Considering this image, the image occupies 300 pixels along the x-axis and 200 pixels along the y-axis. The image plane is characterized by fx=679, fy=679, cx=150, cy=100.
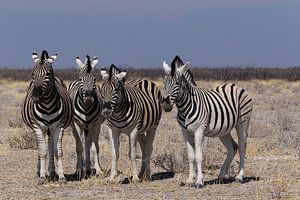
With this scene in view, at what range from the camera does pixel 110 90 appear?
10.8 metres

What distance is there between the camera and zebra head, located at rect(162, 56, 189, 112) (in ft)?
33.8

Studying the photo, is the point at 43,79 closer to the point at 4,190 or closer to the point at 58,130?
the point at 58,130

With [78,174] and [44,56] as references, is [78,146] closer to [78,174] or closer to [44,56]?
[78,174]

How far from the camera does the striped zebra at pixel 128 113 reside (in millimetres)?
10820

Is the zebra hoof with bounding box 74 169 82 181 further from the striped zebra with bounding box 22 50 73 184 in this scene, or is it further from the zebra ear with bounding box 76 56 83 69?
the zebra ear with bounding box 76 56 83 69

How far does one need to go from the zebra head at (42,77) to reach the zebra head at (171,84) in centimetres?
187

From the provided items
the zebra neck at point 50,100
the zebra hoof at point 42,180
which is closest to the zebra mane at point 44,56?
the zebra neck at point 50,100

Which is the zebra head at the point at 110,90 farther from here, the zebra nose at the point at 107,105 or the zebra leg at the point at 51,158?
the zebra leg at the point at 51,158

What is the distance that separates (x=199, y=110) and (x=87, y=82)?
1902 millimetres

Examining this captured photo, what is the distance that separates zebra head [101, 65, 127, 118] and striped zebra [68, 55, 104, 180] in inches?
12.4

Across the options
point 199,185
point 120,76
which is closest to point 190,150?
point 199,185

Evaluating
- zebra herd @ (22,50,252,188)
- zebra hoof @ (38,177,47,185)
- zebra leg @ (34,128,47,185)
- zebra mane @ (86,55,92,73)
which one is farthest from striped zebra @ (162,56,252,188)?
zebra hoof @ (38,177,47,185)

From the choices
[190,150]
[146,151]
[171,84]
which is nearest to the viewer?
[171,84]

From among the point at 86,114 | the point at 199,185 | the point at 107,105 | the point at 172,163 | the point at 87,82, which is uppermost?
the point at 87,82
